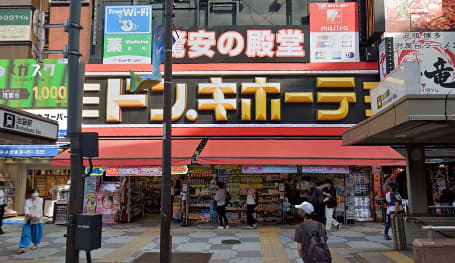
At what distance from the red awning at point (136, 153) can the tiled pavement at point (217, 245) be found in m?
2.36

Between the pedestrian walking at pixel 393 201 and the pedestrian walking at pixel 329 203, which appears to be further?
the pedestrian walking at pixel 329 203

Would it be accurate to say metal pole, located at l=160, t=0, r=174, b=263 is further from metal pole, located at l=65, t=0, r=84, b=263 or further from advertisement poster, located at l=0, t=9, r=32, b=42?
advertisement poster, located at l=0, t=9, r=32, b=42

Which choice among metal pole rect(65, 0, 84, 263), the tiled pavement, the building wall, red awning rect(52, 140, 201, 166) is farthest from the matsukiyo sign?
metal pole rect(65, 0, 84, 263)

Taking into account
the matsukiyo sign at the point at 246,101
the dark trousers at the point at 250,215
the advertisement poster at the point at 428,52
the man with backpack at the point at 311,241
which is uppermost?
the advertisement poster at the point at 428,52

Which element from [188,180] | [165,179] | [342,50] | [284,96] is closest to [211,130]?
[188,180]

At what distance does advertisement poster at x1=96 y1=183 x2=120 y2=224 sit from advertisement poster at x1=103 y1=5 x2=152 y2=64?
16.9ft

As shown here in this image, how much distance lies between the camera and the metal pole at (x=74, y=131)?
20.1ft

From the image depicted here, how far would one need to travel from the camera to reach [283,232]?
1219 cm

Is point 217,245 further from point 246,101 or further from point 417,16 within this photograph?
point 417,16

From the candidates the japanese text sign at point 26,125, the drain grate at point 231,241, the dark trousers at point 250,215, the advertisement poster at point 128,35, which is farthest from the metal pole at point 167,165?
the advertisement poster at point 128,35

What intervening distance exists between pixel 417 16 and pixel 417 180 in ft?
26.1

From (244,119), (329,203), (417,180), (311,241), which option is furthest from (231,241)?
(311,241)

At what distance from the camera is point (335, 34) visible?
48.0 feet

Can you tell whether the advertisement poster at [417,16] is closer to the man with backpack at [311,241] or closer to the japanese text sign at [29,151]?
the man with backpack at [311,241]
